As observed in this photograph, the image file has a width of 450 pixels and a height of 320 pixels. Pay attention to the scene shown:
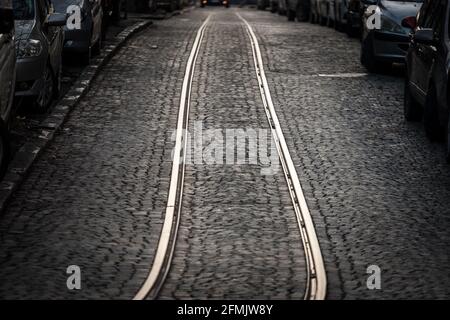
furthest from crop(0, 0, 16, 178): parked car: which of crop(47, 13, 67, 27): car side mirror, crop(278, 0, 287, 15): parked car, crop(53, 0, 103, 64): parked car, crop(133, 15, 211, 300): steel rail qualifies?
crop(278, 0, 287, 15): parked car

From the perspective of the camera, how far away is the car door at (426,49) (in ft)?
46.2

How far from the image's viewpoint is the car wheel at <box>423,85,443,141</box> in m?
13.9

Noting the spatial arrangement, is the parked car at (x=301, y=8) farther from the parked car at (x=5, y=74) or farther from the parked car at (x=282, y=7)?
the parked car at (x=5, y=74)

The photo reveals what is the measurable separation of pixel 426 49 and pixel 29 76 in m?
4.51

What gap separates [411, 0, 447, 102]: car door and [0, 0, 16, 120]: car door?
14.9 ft

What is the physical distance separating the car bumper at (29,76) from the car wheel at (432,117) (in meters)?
4.46

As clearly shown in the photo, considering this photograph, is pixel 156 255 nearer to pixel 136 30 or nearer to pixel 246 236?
pixel 246 236

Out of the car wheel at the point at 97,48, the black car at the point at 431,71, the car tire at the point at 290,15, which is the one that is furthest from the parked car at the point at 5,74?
the car tire at the point at 290,15

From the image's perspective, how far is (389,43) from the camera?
20.3m

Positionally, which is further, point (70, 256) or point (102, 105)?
point (102, 105)
